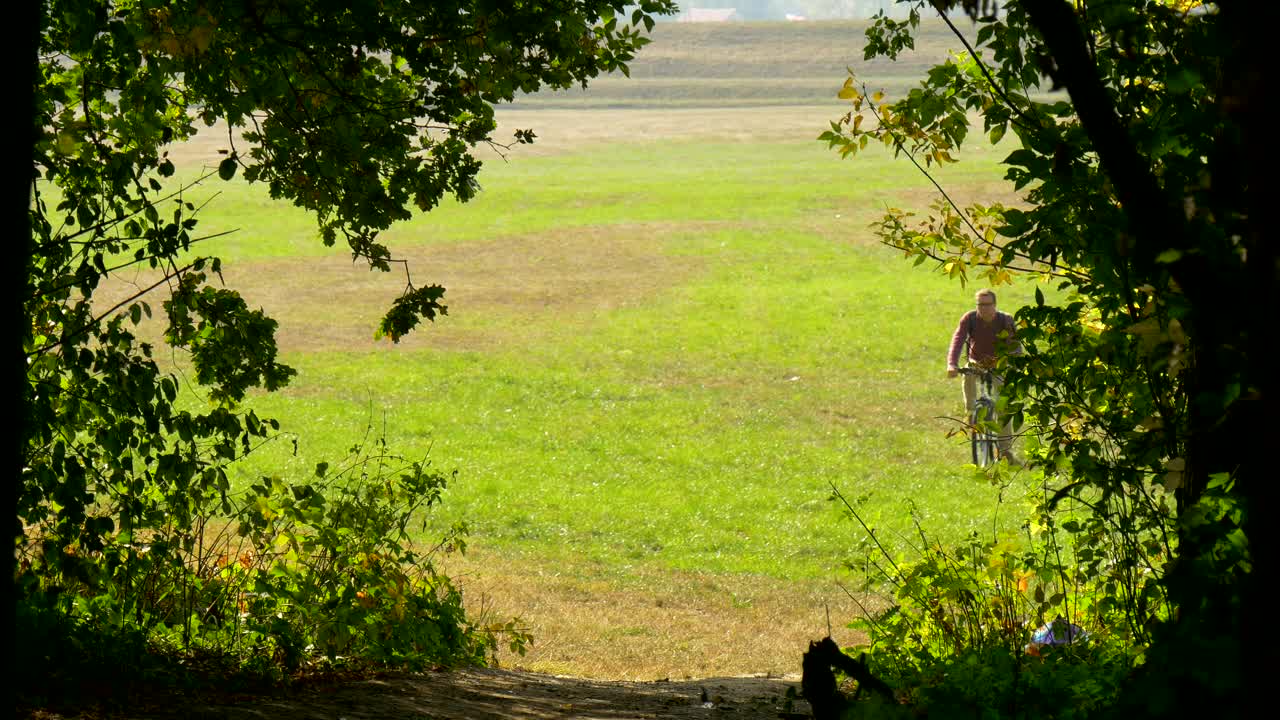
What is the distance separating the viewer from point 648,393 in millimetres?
19969

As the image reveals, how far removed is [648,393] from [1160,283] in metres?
16.8

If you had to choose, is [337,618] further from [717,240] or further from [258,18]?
[717,240]

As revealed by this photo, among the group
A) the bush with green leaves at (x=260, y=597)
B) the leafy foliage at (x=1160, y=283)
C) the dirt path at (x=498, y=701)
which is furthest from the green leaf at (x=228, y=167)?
the leafy foliage at (x=1160, y=283)

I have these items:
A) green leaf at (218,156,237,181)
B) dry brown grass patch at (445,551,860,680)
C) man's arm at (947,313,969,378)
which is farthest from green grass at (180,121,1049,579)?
green leaf at (218,156,237,181)

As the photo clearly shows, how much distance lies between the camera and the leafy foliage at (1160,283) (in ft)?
7.76

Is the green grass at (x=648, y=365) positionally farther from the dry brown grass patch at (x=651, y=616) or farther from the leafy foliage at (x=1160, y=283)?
the leafy foliage at (x=1160, y=283)

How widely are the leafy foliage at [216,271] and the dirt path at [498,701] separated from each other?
0.33m

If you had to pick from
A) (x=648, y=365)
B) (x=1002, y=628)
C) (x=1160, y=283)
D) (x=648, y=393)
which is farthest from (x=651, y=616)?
(x=648, y=365)

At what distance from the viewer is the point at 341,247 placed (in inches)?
1352

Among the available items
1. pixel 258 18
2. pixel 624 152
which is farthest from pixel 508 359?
pixel 624 152

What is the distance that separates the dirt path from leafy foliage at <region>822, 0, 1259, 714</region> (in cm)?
160

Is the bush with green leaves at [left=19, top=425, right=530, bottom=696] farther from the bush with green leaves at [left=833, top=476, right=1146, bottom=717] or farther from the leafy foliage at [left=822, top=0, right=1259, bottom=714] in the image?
the leafy foliage at [left=822, top=0, right=1259, bottom=714]

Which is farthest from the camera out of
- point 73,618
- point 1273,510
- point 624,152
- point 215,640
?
point 624,152

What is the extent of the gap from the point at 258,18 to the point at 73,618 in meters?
2.61
